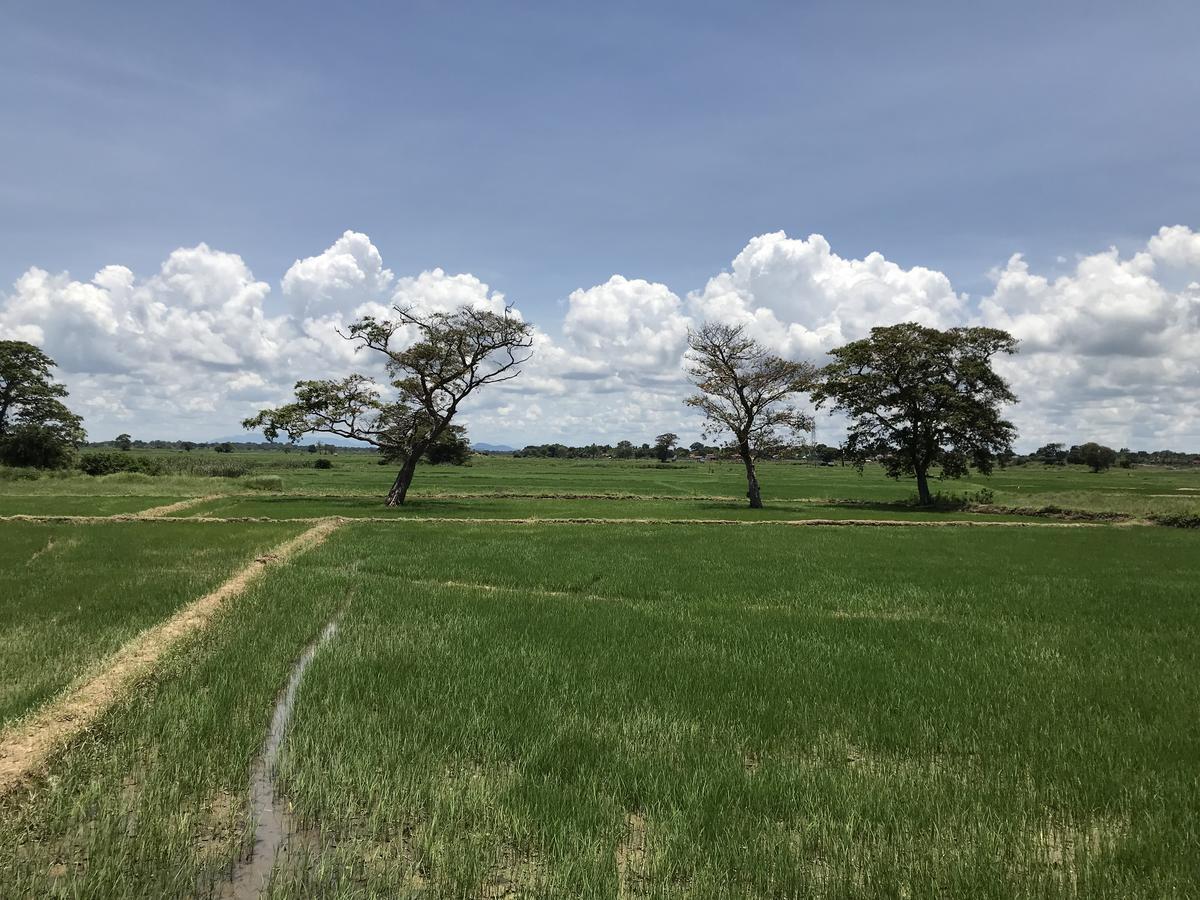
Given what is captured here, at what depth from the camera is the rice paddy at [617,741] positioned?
12.5 feet

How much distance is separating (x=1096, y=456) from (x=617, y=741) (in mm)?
134713

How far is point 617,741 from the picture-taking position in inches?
221

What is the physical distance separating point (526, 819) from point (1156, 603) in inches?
540

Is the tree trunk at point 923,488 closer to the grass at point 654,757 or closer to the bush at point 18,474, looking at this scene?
the grass at point 654,757

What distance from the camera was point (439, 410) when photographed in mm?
37062

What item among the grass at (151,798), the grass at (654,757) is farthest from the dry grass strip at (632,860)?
the grass at (151,798)

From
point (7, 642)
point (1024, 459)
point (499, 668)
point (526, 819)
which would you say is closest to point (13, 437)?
point (7, 642)

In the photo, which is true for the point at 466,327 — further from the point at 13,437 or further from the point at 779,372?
the point at 13,437

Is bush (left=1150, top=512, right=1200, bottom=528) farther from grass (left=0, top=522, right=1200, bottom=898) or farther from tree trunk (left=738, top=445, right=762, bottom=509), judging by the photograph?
grass (left=0, top=522, right=1200, bottom=898)

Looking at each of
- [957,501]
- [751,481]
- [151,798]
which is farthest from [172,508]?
[957,501]

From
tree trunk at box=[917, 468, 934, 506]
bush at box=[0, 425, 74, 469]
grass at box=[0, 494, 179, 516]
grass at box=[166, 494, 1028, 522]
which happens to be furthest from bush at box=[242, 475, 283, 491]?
tree trunk at box=[917, 468, 934, 506]

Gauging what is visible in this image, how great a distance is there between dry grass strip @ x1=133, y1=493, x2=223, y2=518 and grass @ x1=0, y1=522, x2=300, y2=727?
3.94m

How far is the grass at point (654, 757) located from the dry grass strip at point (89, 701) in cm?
25

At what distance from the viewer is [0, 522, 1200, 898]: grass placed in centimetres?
380
